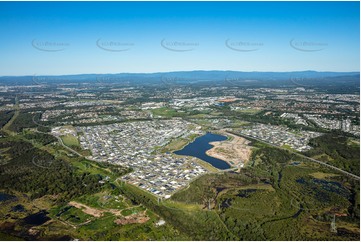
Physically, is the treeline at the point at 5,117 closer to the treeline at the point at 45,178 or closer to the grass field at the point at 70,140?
the grass field at the point at 70,140

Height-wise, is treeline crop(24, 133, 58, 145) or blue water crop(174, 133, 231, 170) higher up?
treeline crop(24, 133, 58, 145)

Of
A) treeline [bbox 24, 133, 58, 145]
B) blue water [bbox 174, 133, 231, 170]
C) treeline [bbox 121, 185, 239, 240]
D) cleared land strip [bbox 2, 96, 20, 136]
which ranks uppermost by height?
cleared land strip [bbox 2, 96, 20, 136]

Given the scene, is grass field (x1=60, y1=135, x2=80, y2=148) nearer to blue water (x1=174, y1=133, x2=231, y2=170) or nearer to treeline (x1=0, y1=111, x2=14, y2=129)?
blue water (x1=174, y1=133, x2=231, y2=170)

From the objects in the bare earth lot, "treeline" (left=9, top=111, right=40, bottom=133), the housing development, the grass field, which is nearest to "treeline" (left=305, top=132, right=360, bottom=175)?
the bare earth lot

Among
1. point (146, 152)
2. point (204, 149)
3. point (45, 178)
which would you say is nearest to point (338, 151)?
point (204, 149)

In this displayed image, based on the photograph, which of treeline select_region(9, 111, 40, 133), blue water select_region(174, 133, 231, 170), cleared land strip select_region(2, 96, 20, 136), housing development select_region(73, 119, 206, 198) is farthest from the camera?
treeline select_region(9, 111, 40, 133)

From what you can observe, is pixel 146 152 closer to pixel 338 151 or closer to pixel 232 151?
pixel 232 151

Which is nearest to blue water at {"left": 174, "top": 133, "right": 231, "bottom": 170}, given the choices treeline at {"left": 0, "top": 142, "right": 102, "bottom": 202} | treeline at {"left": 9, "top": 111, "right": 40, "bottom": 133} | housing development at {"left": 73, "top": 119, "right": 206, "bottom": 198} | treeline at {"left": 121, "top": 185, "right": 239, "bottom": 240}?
housing development at {"left": 73, "top": 119, "right": 206, "bottom": 198}

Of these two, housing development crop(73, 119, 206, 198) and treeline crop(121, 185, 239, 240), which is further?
housing development crop(73, 119, 206, 198)

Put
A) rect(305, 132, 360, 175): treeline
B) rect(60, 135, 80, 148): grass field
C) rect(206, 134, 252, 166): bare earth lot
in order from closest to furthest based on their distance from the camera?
rect(305, 132, 360, 175): treeline < rect(206, 134, 252, 166): bare earth lot < rect(60, 135, 80, 148): grass field

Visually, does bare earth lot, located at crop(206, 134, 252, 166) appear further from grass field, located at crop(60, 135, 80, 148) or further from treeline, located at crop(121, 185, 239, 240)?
grass field, located at crop(60, 135, 80, 148)
